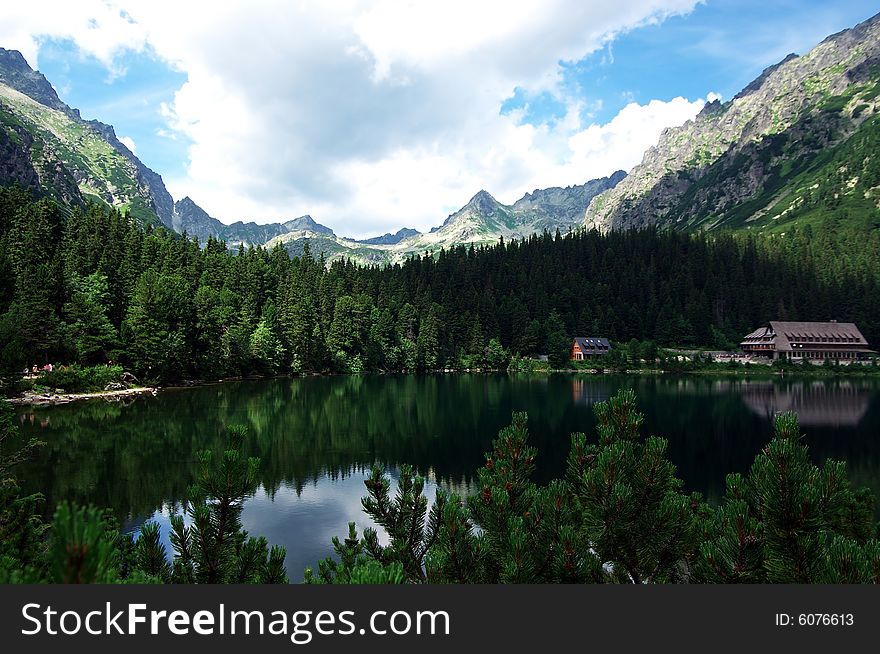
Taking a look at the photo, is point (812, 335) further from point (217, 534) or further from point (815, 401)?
point (217, 534)

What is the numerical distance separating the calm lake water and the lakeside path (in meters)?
2.87

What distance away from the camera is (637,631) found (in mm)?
3586

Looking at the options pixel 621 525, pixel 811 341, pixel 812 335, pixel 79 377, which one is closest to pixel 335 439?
pixel 79 377

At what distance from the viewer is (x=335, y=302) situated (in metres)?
133

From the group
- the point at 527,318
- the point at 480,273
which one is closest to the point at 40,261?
the point at 527,318

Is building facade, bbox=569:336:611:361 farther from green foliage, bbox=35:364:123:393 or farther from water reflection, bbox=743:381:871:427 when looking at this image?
green foliage, bbox=35:364:123:393

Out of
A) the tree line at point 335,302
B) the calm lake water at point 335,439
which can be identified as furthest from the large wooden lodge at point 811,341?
the calm lake water at point 335,439

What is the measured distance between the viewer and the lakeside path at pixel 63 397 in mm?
53978

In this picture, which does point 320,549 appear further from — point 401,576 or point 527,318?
point 527,318

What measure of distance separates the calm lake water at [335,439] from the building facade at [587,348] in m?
67.7

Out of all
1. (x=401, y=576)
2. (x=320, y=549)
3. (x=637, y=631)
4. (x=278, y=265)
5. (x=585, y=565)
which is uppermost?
(x=278, y=265)

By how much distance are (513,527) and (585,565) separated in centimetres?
106

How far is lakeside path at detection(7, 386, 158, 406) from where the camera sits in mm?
53978

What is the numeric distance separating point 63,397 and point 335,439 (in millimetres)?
35182
